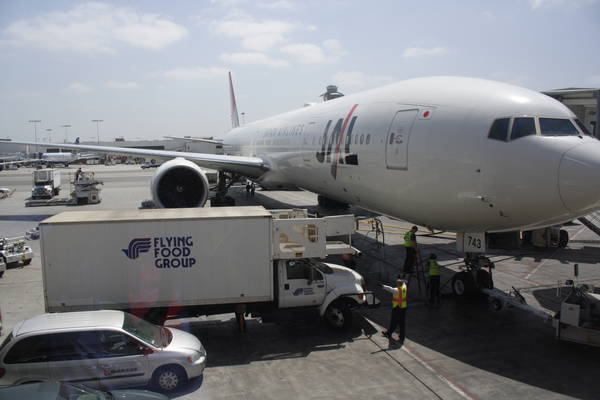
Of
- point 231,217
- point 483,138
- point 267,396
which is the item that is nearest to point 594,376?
point 483,138

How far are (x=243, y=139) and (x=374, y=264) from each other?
17.9 meters

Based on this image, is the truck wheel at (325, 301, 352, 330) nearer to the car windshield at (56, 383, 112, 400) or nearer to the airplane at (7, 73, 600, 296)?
the airplane at (7, 73, 600, 296)

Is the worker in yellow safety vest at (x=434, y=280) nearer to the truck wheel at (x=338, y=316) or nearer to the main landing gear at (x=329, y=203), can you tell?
the truck wheel at (x=338, y=316)

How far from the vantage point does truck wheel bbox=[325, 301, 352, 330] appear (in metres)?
9.45

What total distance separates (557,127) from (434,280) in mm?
4168

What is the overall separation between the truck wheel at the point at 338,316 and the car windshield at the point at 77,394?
191 inches

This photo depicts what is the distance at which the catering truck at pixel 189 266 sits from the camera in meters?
8.66

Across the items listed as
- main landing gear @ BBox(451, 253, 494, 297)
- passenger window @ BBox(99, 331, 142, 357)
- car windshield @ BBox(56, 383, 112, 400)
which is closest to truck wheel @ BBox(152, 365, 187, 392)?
passenger window @ BBox(99, 331, 142, 357)

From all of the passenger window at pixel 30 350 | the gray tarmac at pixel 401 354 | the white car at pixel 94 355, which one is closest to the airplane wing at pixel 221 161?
the gray tarmac at pixel 401 354

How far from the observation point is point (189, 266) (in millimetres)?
8953

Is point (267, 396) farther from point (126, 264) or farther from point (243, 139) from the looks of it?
point (243, 139)

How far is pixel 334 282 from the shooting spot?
964cm

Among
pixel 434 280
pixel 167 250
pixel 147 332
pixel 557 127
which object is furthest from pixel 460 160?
pixel 147 332

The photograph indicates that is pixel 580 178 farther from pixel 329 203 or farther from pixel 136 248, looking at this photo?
pixel 329 203
